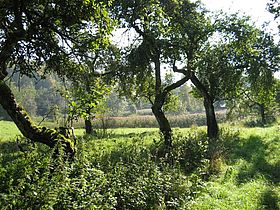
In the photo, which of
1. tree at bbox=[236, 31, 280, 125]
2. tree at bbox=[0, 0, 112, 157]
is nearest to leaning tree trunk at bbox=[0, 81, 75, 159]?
tree at bbox=[0, 0, 112, 157]

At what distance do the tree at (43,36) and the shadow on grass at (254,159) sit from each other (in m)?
6.94

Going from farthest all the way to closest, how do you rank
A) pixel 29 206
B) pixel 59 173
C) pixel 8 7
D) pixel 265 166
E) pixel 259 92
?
pixel 259 92, pixel 265 166, pixel 8 7, pixel 59 173, pixel 29 206

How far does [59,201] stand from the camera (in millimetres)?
4336

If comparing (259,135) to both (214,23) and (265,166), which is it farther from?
(214,23)

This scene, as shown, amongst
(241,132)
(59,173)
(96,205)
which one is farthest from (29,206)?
(241,132)

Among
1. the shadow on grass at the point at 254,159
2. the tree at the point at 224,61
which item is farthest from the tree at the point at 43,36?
the tree at the point at 224,61

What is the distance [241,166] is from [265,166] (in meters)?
0.98

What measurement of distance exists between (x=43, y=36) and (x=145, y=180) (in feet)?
14.5

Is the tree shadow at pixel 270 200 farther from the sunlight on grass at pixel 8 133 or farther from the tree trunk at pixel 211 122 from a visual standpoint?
the sunlight on grass at pixel 8 133

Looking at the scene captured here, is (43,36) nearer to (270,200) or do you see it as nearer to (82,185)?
(82,185)

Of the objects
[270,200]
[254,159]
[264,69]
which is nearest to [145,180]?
[270,200]

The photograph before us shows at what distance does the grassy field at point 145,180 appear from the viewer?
Result: 4.17 metres

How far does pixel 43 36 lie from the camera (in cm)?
673

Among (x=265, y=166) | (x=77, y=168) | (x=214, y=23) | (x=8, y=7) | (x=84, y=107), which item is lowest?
(x=265, y=166)
